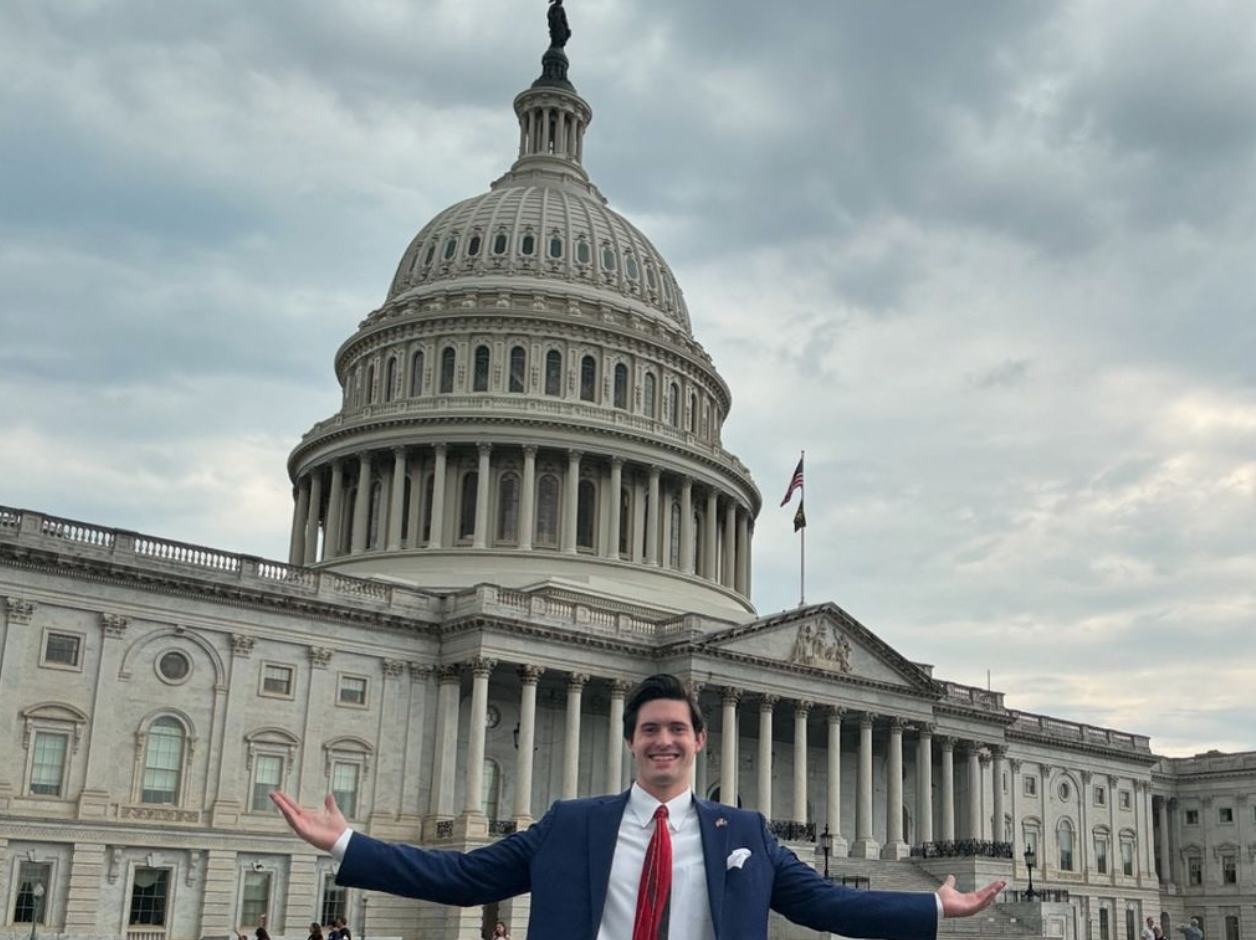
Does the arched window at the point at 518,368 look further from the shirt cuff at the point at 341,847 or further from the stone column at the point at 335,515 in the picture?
the shirt cuff at the point at 341,847

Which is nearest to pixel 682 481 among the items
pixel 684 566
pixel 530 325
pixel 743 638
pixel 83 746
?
pixel 684 566

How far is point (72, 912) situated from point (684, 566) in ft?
131

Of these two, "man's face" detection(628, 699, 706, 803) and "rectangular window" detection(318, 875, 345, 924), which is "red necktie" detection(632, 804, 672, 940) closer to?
"man's face" detection(628, 699, 706, 803)

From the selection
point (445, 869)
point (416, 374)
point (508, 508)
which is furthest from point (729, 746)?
point (445, 869)

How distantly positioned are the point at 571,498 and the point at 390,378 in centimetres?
1446

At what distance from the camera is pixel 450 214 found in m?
94.9

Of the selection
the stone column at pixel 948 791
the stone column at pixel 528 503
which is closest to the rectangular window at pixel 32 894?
the stone column at pixel 528 503

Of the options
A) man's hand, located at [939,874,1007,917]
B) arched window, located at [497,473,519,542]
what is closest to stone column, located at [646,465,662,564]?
arched window, located at [497,473,519,542]

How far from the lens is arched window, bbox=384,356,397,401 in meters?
86.1

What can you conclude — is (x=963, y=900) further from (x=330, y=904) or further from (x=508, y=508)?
(x=508, y=508)

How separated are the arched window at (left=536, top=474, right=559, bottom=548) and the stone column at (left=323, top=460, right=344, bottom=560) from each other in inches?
458

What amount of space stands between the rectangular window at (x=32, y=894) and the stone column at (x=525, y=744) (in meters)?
18.0

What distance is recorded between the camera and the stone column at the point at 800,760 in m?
69.7

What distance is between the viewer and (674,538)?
84.6 metres
